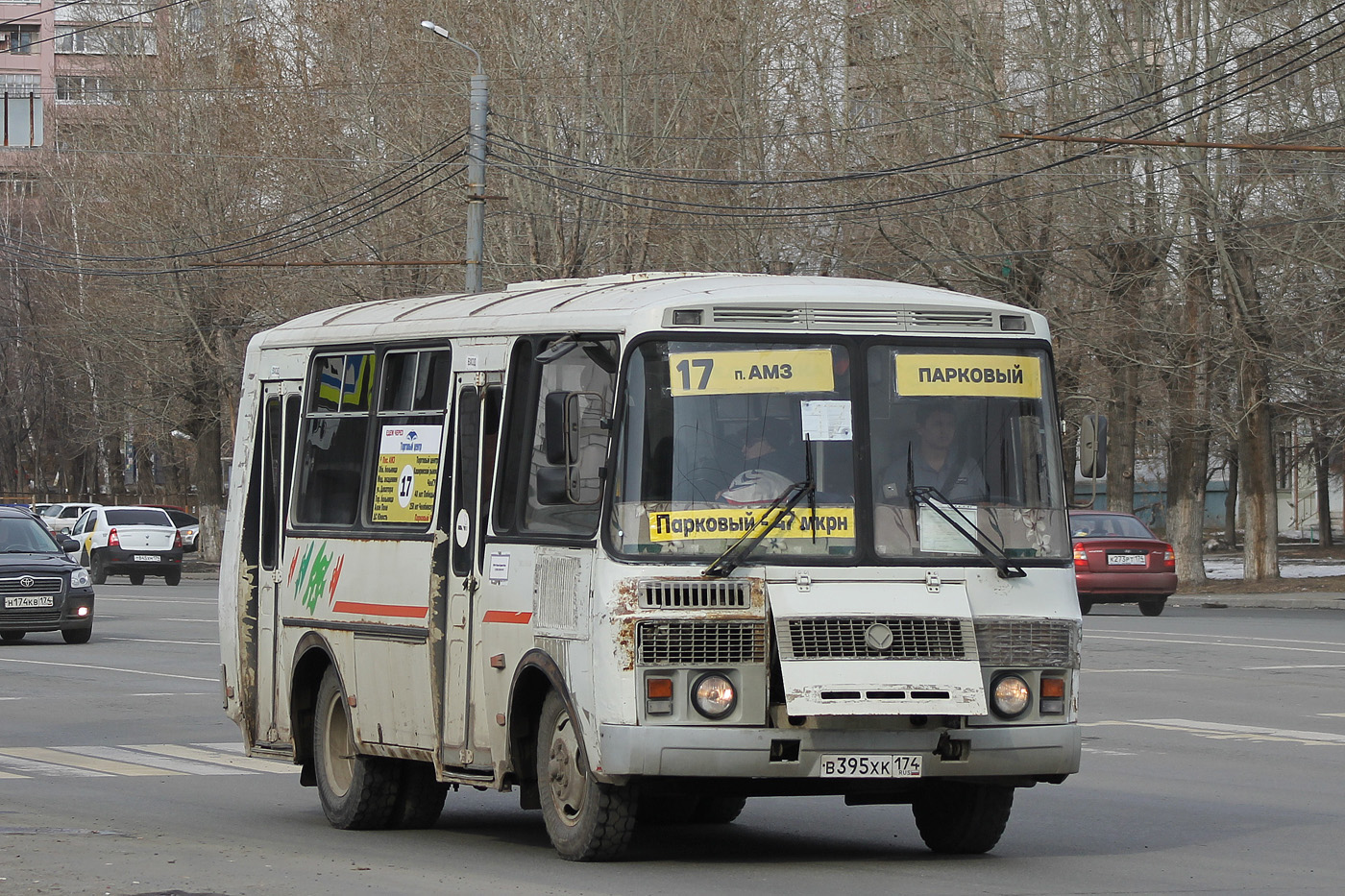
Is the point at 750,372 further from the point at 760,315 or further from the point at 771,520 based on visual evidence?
the point at 771,520

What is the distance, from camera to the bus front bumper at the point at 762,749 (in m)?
8.68

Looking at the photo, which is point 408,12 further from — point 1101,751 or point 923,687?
point 923,687

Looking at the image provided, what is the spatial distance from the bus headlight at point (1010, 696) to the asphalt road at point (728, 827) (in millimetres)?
666

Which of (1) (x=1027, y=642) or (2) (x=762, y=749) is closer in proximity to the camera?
(2) (x=762, y=749)

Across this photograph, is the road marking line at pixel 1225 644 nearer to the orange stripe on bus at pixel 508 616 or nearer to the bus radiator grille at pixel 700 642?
the orange stripe on bus at pixel 508 616

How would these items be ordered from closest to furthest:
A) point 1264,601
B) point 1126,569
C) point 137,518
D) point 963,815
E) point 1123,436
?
point 963,815 < point 1126,569 < point 1264,601 < point 1123,436 < point 137,518

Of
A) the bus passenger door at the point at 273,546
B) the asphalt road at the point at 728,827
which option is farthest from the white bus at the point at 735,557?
the bus passenger door at the point at 273,546

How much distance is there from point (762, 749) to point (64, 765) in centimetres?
668

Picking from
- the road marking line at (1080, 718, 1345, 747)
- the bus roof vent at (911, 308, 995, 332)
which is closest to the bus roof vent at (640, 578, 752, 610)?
the bus roof vent at (911, 308, 995, 332)

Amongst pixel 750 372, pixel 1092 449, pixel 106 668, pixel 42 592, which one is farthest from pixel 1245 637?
pixel 750 372

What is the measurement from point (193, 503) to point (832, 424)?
77.7 m

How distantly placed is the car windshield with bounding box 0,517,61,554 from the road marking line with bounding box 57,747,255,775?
492 inches

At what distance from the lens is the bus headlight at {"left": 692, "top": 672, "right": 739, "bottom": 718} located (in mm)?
8773

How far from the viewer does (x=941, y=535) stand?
363 inches
